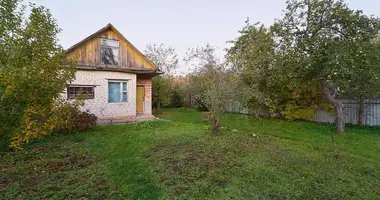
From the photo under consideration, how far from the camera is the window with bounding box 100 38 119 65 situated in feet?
34.9

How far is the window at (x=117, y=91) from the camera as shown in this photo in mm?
10773

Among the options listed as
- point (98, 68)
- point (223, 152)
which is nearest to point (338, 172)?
point (223, 152)

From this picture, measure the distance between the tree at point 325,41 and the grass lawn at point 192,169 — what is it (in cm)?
257

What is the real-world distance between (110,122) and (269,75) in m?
8.64

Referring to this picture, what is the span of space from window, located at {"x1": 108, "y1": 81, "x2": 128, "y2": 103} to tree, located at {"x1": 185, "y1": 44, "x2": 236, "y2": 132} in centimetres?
529

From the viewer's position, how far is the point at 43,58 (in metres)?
3.95

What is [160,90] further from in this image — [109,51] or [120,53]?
[109,51]

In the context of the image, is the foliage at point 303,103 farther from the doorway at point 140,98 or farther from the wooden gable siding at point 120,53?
the doorway at point 140,98

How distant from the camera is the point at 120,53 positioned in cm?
1110

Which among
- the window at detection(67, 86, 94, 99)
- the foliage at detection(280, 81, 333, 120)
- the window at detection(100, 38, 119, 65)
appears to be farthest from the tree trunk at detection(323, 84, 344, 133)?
the window at detection(67, 86, 94, 99)

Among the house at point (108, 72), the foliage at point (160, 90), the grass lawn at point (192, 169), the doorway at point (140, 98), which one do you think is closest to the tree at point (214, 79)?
the grass lawn at point (192, 169)

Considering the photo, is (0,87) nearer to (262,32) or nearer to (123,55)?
(123,55)

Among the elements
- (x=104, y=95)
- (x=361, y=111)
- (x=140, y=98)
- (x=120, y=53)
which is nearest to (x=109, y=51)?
(x=120, y=53)

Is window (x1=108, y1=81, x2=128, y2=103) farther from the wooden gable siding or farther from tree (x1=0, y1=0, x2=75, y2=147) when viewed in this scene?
tree (x1=0, y1=0, x2=75, y2=147)
